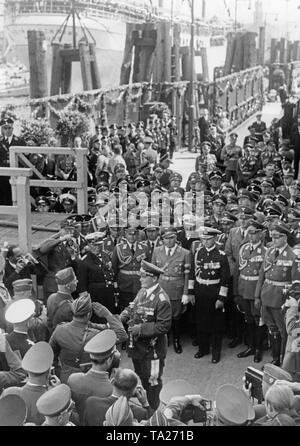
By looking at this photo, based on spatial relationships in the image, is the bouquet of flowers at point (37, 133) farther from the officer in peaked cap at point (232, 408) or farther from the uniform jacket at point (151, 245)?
the officer in peaked cap at point (232, 408)

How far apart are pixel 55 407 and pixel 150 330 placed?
2028 millimetres

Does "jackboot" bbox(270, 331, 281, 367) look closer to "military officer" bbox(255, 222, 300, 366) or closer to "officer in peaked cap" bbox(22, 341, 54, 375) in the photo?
"military officer" bbox(255, 222, 300, 366)

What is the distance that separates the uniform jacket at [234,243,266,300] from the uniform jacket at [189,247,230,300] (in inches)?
6.3

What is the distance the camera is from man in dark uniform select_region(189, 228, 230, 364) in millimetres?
6570

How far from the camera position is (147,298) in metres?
5.44

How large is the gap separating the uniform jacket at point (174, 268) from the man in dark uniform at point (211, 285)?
131 mm

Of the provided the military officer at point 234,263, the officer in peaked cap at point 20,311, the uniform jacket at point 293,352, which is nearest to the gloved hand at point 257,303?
the military officer at point 234,263

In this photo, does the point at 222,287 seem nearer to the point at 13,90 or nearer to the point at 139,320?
the point at 139,320


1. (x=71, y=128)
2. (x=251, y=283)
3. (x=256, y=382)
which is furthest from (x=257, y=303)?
(x=71, y=128)

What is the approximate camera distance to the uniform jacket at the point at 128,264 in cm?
682

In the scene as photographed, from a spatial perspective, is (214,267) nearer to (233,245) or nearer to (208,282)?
(208,282)
